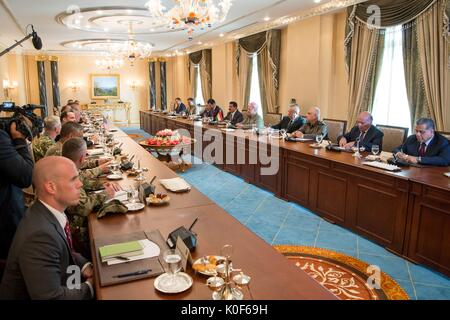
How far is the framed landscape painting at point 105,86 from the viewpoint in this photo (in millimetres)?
15300

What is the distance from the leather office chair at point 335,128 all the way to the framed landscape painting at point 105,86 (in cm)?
1184

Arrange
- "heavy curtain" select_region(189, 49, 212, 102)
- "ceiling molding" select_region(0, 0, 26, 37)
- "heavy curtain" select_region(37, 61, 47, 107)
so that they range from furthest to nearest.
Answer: "heavy curtain" select_region(37, 61, 47, 107), "heavy curtain" select_region(189, 49, 212, 102), "ceiling molding" select_region(0, 0, 26, 37)

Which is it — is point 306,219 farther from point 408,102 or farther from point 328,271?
point 408,102

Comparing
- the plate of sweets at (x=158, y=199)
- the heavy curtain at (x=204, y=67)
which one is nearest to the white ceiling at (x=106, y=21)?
the heavy curtain at (x=204, y=67)

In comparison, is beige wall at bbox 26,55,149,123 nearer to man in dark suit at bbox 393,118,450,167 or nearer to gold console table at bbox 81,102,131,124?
gold console table at bbox 81,102,131,124

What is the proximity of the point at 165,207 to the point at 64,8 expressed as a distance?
6080 millimetres

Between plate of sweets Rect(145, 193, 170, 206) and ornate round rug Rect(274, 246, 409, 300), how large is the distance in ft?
4.51

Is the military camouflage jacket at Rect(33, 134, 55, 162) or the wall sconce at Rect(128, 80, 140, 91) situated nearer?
the military camouflage jacket at Rect(33, 134, 55, 162)

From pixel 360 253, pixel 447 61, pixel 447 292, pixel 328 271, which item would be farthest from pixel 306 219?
pixel 447 61

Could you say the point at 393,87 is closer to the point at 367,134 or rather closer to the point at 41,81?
the point at 367,134

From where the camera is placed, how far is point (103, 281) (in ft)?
5.25

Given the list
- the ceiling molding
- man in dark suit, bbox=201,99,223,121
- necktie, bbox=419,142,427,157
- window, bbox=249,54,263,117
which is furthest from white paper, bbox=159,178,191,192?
man in dark suit, bbox=201,99,223,121

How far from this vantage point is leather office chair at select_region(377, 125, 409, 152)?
15.3 ft

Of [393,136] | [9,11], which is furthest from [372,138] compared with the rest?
[9,11]
